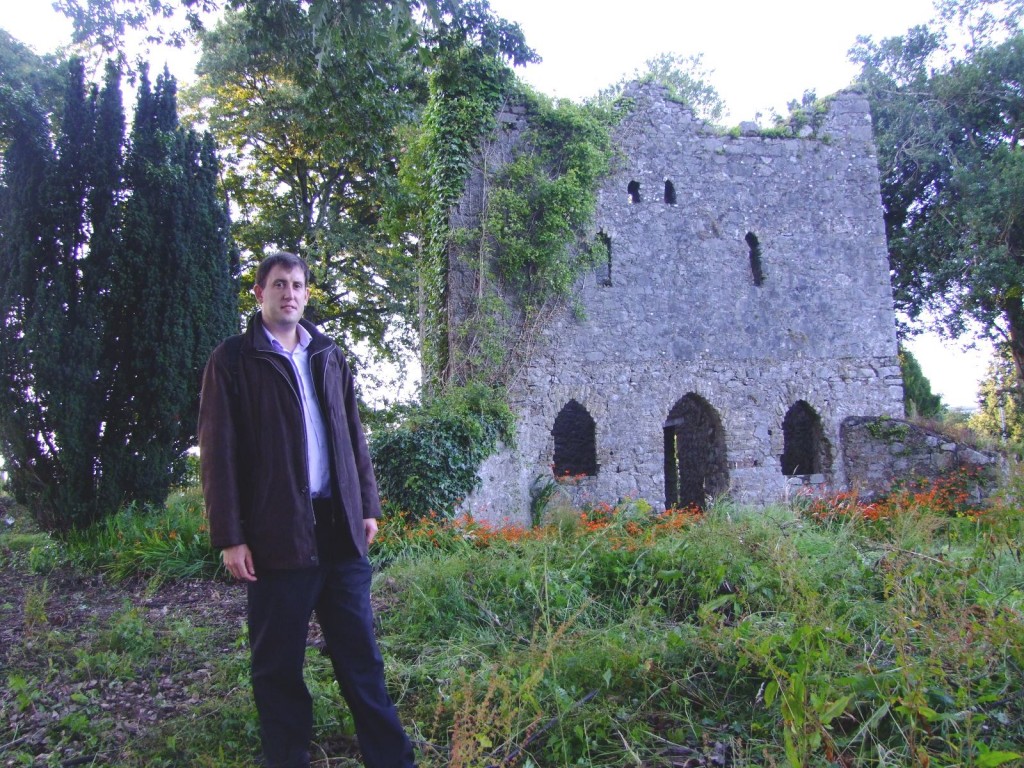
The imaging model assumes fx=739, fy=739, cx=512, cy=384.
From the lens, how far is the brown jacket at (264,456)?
292cm

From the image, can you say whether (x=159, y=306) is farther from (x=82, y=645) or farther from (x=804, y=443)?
(x=804, y=443)

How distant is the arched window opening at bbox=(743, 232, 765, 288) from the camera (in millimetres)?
12562

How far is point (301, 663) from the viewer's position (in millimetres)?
2984

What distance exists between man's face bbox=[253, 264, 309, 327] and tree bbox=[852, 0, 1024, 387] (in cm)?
1606

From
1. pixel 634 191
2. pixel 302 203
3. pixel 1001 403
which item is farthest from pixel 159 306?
pixel 1001 403

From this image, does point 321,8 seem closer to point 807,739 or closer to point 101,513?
point 807,739

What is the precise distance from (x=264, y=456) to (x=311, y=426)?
24 cm

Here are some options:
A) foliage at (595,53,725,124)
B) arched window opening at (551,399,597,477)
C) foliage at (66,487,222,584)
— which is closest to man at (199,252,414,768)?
foliage at (66,487,222,584)

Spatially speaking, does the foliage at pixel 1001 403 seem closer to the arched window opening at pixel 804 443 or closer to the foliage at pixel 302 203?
the arched window opening at pixel 804 443

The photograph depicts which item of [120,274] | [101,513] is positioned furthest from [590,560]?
[120,274]

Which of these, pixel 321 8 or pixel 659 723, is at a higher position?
pixel 321 8

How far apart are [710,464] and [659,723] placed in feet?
31.1

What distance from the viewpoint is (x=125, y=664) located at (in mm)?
4312

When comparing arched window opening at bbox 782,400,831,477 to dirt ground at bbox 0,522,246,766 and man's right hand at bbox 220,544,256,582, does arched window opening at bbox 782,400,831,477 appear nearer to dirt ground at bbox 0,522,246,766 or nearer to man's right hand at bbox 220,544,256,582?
dirt ground at bbox 0,522,246,766
